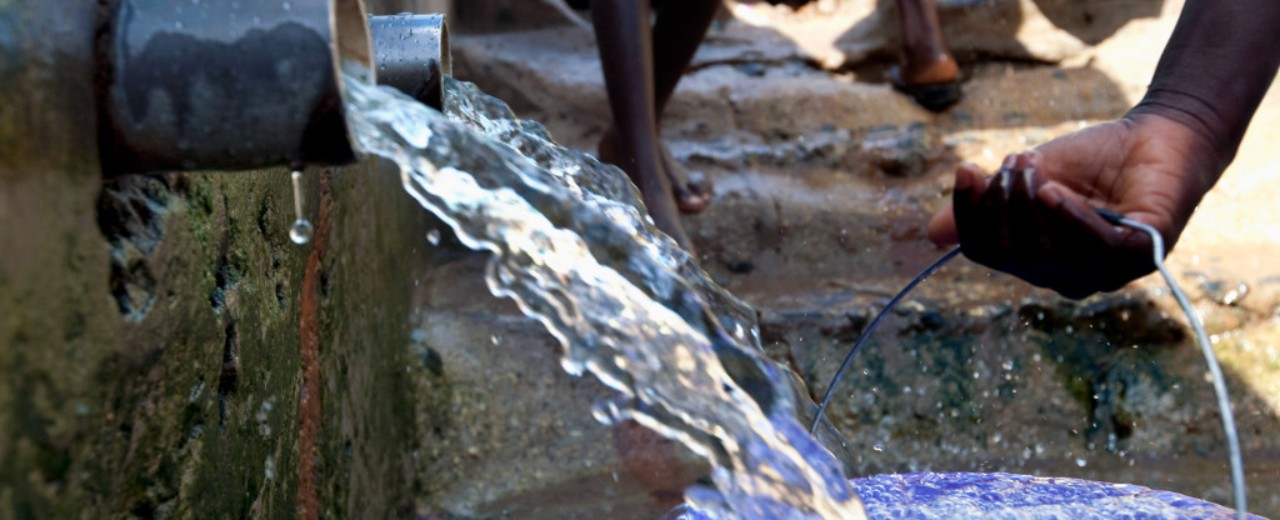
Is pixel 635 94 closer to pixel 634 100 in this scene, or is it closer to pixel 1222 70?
pixel 634 100

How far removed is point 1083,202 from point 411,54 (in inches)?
27.2

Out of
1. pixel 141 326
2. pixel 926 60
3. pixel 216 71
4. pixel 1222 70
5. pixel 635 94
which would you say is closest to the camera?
pixel 216 71

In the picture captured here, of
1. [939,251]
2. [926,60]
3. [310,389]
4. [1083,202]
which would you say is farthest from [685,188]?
[1083,202]

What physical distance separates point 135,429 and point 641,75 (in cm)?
175

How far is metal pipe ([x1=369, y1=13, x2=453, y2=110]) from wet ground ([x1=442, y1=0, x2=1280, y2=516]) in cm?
152

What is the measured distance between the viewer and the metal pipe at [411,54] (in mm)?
1178

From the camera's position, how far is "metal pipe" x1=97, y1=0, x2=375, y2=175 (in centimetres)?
71

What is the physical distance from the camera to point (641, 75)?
2.47m

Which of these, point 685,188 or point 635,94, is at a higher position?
point 635,94

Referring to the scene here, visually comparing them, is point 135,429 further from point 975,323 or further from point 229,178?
point 975,323

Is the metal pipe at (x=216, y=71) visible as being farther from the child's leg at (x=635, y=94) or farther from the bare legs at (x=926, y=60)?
the bare legs at (x=926, y=60)

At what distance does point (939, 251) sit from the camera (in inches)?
121

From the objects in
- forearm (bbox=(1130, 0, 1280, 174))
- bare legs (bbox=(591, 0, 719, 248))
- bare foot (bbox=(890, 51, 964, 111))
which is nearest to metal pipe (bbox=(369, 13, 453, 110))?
forearm (bbox=(1130, 0, 1280, 174))

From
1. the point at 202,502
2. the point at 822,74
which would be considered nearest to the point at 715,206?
the point at 822,74
